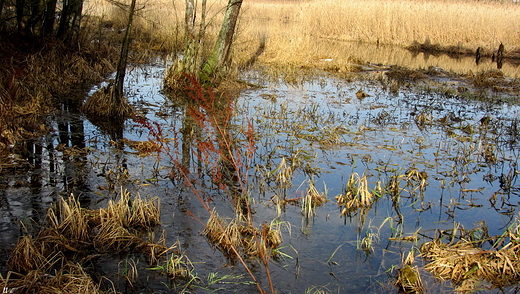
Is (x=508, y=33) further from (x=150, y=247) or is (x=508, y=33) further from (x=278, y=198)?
(x=150, y=247)

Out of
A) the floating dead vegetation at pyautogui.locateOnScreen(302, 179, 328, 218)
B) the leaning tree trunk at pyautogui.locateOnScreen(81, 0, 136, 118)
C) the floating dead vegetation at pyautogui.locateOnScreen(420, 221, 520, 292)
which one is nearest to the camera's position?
the floating dead vegetation at pyautogui.locateOnScreen(420, 221, 520, 292)

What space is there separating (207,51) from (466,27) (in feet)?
56.0

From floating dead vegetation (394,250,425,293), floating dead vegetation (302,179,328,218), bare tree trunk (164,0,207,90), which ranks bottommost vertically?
floating dead vegetation (394,250,425,293)

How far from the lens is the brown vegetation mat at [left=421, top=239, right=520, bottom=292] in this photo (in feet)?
14.4

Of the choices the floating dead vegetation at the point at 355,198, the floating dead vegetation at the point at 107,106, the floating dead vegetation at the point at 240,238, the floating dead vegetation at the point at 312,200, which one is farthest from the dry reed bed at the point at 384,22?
the floating dead vegetation at the point at 240,238

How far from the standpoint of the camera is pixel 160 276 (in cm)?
417

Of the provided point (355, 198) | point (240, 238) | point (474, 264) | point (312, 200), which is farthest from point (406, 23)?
point (240, 238)

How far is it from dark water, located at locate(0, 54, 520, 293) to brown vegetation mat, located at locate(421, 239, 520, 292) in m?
0.21

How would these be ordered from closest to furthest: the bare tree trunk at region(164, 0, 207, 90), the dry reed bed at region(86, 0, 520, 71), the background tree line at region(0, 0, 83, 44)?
the background tree line at region(0, 0, 83, 44), the bare tree trunk at region(164, 0, 207, 90), the dry reed bed at region(86, 0, 520, 71)

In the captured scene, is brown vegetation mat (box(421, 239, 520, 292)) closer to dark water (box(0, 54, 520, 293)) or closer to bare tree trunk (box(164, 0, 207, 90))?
dark water (box(0, 54, 520, 293))

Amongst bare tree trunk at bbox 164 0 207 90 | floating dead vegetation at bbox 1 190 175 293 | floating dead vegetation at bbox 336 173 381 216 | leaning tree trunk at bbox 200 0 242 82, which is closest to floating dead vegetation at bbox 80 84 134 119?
bare tree trunk at bbox 164 0 207 90

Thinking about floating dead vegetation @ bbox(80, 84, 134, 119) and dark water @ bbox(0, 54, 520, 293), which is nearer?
dark water @ bbox(0, 54, 520, 293)

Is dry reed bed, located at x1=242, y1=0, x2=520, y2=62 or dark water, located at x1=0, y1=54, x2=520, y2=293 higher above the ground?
dry reed bed, located at x1=242, y1=0, x2=520, y2=62

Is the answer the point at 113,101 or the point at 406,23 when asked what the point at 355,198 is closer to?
the point at 113,101
